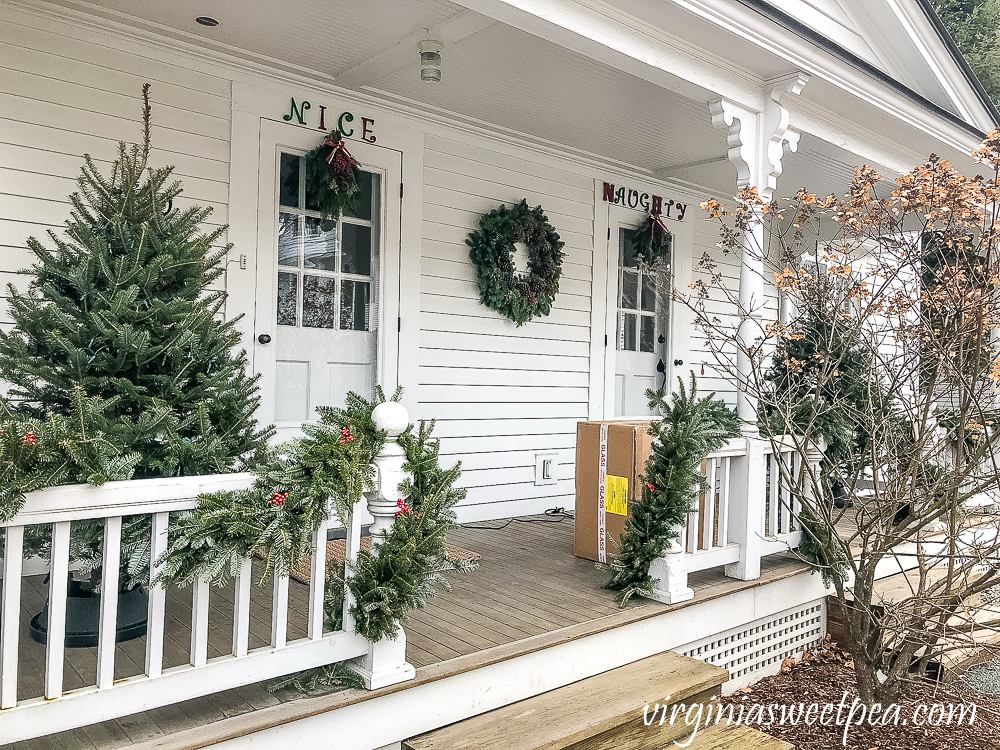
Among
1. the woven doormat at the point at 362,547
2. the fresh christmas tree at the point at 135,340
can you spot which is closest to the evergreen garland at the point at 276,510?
the fresh christmas tree at the point at 135,340

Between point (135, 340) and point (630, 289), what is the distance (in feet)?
15.0

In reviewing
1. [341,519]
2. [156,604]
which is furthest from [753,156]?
[156,604]

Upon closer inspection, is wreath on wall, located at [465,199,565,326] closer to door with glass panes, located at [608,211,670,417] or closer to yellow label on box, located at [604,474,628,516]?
door with glass panes, located at [608,211,670,417]

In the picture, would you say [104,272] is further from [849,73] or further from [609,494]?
[849,73]

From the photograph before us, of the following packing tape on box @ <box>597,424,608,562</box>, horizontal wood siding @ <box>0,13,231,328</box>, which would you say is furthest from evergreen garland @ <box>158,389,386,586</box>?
horizontal wood siding @ <box>0,13,231,328</box>

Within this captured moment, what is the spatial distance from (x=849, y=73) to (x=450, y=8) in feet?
7.19

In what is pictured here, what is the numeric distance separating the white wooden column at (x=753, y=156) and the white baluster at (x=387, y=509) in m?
2.06

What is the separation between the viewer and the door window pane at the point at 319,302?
14.5ft

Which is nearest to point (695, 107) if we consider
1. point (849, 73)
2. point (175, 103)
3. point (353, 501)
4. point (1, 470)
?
point (849, 73)

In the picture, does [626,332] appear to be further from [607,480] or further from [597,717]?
[597,717]

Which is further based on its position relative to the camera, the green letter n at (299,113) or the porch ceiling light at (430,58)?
the green letter n at (299,113)

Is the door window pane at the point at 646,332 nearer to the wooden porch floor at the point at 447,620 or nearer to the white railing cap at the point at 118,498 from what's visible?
the wooden porch floor at the point at 447,620

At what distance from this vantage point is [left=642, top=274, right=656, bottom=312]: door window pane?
647 centimetres

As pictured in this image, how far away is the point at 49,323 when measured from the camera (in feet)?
8.00
